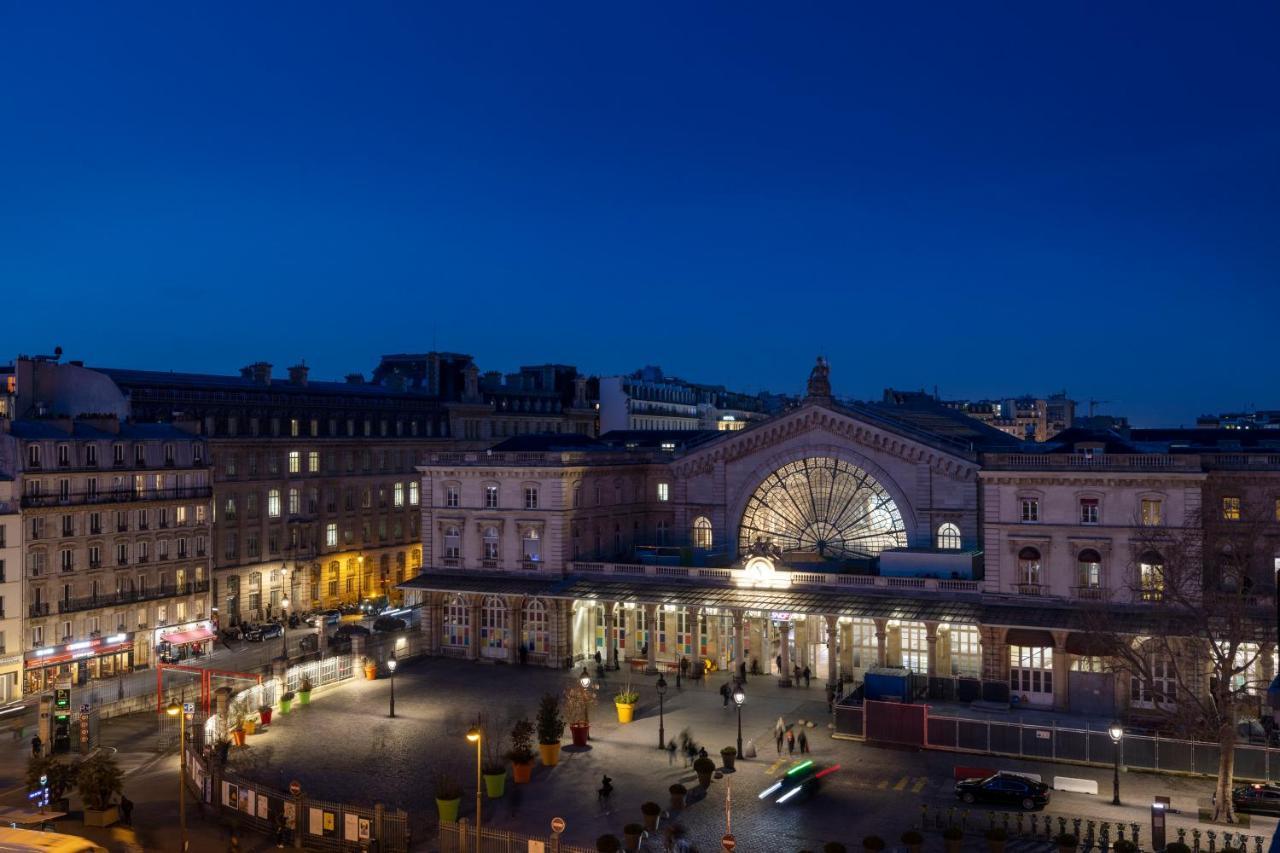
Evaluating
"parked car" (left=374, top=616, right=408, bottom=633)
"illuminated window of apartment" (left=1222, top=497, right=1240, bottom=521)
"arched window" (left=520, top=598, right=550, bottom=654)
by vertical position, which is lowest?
"parked car" (left=374, top=616, right=408, bottom=633)

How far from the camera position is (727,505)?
71.8 metres

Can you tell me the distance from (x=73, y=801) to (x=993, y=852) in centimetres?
3337

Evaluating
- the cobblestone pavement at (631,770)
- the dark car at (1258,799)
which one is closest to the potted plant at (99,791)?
the cobblestone pavement at (631,770)

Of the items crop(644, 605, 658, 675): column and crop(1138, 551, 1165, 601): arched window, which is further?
crop(644, 605, 658, 675): column

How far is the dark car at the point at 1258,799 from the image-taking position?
38.5 metres

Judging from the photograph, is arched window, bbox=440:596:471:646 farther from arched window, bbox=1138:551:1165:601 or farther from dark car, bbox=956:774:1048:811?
arched window, bbox=1138:551:1165:601

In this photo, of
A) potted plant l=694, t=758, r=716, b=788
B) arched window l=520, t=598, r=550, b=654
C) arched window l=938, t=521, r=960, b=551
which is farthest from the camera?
arched window l=520, t=598, r=550, b=654

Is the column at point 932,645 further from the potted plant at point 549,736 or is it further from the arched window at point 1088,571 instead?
the potted plant at point 549,736

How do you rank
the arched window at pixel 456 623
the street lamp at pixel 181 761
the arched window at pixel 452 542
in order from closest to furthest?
the street lamp at pixel 181 761
the arched window at pixel 456 623
the arched window at pixel 452 542

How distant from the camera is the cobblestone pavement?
3862cm

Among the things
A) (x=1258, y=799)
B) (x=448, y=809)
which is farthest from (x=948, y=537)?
(x=448, y=809)

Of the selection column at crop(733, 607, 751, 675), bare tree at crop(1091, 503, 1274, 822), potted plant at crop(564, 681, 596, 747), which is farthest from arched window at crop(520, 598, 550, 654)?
bare tree at crop(1091, 503, 1274, 822)

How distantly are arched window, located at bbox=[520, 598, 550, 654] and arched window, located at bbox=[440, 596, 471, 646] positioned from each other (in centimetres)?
Result: 393

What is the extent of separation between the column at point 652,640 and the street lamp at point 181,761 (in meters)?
25.6
